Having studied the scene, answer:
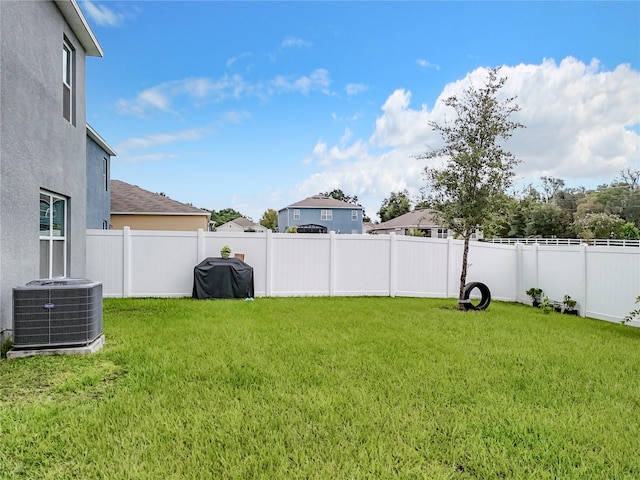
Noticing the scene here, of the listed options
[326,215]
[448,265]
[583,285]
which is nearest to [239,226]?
[326,215]

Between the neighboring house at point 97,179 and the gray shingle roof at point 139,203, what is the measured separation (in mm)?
3855

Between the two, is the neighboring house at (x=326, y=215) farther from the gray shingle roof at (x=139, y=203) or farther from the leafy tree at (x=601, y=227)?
the leafy tree at (x=601, y=227)

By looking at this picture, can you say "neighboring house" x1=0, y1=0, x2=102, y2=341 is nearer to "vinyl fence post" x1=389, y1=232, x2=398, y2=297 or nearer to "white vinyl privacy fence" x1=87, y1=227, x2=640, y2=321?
"white vinyl privacy fence" x1=87, y1=227, x2=640, y2=321

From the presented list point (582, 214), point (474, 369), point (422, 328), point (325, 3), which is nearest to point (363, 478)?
point (474, 369)

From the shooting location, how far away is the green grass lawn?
255 centimetres

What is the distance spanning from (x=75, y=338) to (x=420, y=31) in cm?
1109

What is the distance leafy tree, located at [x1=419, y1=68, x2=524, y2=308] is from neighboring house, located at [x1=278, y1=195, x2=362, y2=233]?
27.6 metres

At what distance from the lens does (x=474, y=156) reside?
28.4 feet

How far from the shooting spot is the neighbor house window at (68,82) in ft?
23.1

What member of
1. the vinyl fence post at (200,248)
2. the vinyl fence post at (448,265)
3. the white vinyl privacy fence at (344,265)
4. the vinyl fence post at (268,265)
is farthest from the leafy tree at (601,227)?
the vinyl fence post at (200,248)

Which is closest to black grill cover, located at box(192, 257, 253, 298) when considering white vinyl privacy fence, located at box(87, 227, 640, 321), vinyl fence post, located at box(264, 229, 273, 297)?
white vinyl privacy fence, located at box(87, 227, 640, 321)

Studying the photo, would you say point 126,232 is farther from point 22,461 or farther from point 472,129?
point 472,129

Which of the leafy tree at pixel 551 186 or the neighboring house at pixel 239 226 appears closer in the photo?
the leafy tree at pixel 551 186

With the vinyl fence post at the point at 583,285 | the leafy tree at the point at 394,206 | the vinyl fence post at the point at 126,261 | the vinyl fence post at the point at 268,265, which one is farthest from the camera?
the leafy tree at the point at 394,206
